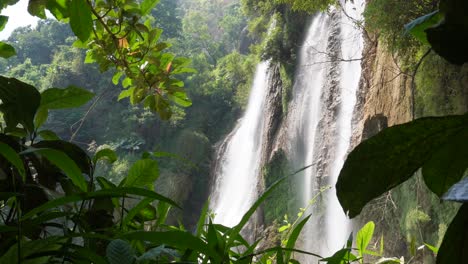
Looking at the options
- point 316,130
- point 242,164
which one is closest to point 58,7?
point 316,130

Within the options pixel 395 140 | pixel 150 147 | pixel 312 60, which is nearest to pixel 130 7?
pixel 395 140

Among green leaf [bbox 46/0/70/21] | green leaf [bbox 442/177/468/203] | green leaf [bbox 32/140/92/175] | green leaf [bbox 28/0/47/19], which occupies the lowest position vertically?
green leaf [bbox 442/177/468/203]

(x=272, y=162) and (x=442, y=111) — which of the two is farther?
(x=272, y=162)

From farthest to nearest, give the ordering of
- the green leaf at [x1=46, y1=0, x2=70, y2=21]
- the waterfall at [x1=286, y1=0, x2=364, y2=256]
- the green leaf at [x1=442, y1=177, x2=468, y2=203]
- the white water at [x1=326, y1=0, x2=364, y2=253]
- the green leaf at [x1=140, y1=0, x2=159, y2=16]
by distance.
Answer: the waterfall at [x1=286, y1=0, x2=364, y2=256]
the white water at [x1=326, y1=0, x2=364, y2=253]
the green leaf at [x1=140, y1=0, x2=159, y2=16]
the green leaf at [x1=46, y1=0, x2=70, y2=21]
the green leaf at [x1=442, y1=177, x2=468, y2=203]

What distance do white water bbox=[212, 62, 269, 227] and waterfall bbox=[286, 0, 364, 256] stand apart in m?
1.23

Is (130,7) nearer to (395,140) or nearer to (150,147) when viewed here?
(395,140)

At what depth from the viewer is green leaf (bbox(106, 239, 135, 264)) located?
313 mm

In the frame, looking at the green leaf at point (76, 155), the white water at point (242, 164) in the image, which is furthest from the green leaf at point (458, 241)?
the white water at point (242, 164)

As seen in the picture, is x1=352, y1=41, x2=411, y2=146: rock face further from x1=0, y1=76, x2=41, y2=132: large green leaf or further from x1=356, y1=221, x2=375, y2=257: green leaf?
x1=0, y1=76, x2=41, y2=132: large green leaf

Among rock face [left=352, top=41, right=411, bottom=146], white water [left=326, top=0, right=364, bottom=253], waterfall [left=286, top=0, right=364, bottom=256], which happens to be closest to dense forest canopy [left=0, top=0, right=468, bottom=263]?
rock face [left=352, top=41, right=411, bottom=146]

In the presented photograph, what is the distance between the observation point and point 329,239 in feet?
15.0

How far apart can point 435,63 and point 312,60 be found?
3.42 metres

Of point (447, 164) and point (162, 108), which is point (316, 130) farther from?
point (447, 164)

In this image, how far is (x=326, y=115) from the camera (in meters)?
5.35
